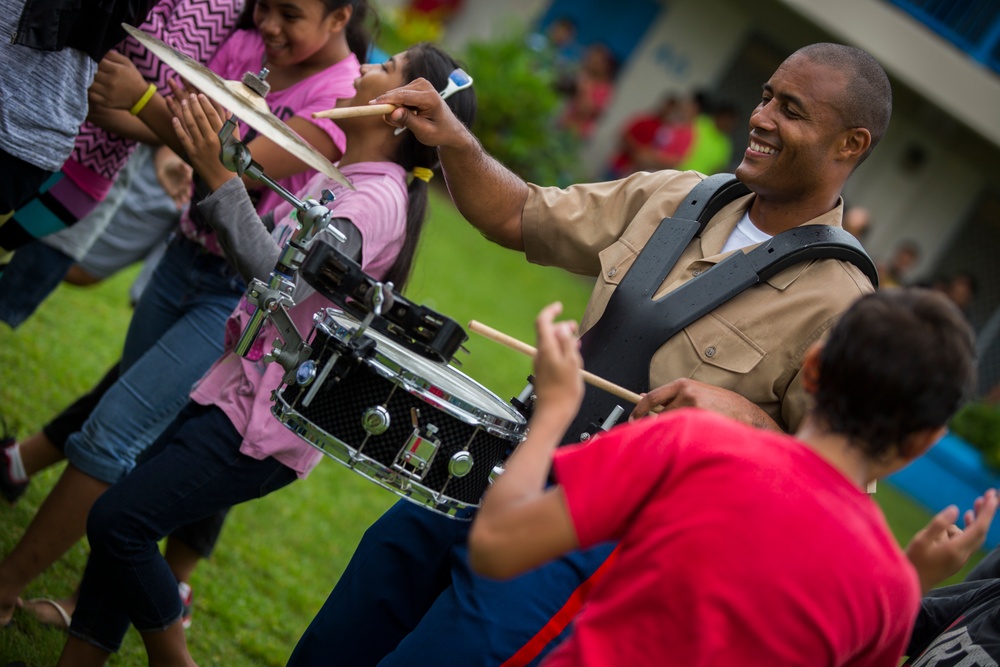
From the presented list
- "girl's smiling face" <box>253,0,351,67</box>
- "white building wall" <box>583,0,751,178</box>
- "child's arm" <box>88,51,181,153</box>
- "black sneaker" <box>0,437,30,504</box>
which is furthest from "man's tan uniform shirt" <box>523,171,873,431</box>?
"white building wall" <box>583,0,751,178</box>

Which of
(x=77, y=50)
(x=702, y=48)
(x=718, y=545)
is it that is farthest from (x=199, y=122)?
(x=702, y=48)

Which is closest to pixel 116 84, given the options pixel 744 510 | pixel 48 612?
pixel 48 612

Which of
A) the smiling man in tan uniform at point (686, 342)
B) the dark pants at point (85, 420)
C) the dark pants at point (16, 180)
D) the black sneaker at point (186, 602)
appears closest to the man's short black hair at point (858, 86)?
the smiling man in tan uniform at point (686, 342)

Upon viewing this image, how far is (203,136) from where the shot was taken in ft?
9.20

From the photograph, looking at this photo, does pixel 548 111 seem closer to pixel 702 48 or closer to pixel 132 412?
pixel 702 48

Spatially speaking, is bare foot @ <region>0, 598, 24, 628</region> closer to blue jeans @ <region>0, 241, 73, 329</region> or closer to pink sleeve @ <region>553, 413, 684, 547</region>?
blue jeans @ <region>0, 241, 73, 329</region>

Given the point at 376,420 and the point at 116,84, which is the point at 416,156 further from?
the point at 376,420

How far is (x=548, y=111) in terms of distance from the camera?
13547 mm

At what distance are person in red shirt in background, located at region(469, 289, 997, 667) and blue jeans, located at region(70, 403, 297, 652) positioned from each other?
1.28 meters

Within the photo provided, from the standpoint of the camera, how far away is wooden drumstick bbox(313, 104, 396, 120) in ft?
8.69

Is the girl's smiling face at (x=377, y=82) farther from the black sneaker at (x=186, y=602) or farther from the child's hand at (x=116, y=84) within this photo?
the black sneaker at (x=186, y=602)

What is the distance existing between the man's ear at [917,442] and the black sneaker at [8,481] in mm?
3314

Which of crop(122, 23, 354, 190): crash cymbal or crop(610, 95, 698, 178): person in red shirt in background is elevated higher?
crop(122, 23, 354, 190): crash cymbal

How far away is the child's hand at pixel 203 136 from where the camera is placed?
2.80 meters
